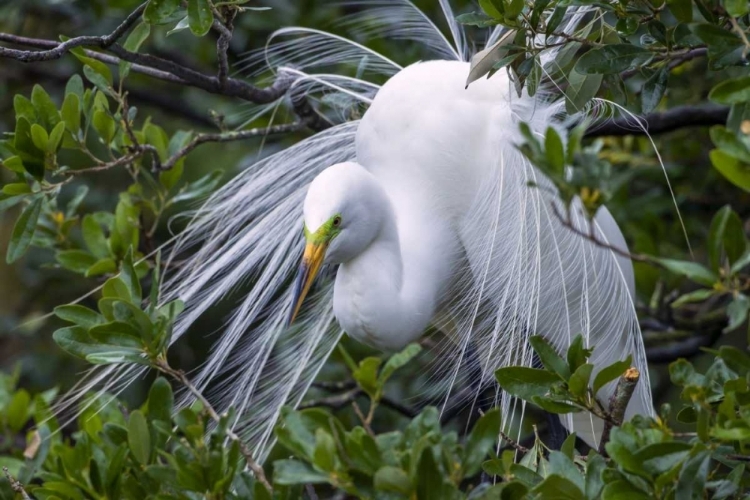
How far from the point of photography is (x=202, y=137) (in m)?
2.13

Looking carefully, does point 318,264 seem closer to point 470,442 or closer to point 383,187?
point 383,187

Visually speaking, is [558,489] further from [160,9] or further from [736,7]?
[160,9]

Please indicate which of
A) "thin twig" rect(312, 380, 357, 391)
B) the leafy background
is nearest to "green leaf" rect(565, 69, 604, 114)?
the leafy background

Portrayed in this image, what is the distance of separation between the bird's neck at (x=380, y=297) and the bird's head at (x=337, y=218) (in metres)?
0.04

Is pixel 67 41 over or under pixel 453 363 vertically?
over

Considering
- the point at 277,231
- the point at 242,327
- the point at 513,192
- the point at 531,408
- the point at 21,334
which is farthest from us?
the point at 21,334

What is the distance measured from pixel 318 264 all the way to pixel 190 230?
81cm

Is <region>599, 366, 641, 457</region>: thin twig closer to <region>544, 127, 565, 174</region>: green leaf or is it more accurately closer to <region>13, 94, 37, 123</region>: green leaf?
<region>544, 127, 565, 174</region>: green leaf

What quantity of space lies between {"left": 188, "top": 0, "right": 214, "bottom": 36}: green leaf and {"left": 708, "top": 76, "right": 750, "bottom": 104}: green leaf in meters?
0.83

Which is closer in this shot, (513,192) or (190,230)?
(513,192)

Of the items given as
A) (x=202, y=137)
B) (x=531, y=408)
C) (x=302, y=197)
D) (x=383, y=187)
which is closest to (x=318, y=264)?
(x=383, y=187)

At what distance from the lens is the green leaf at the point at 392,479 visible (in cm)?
109

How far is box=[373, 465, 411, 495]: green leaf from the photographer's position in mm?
1090

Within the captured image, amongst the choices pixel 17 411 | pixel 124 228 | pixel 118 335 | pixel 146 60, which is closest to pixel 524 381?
pixel 118 335
